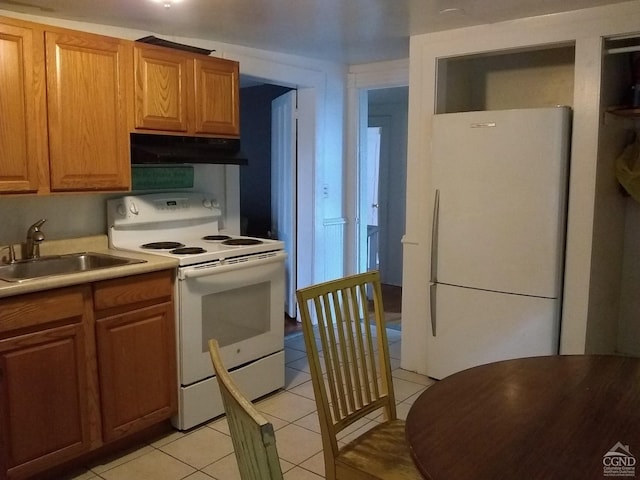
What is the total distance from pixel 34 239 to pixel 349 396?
1741mm

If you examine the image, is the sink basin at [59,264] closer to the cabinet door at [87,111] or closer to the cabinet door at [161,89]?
the cabinet door at [87,111]

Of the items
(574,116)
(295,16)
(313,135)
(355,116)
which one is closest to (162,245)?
(295,16)

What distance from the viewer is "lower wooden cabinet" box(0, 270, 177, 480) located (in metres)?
2.20

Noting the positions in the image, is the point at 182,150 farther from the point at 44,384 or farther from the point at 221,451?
the point at 221,451

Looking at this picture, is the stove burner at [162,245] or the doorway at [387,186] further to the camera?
the doorway at [387,186]

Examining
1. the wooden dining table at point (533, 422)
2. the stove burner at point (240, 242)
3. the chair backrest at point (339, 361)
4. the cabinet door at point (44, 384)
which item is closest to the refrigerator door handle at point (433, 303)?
the stove burner at point (240, 242)

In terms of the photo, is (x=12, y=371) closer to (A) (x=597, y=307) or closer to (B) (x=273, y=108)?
(A) (x=597, y=307)

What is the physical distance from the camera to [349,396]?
186cm

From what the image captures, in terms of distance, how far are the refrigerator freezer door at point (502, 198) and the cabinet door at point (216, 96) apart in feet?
3.88

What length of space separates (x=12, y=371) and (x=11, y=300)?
0.28 metres

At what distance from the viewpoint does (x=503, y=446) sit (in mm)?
1249

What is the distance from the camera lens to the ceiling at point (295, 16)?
8.87 ft

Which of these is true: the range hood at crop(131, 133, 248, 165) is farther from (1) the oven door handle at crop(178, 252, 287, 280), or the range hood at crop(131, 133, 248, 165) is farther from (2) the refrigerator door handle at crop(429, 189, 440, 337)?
(2) the refrigerator door handle at crop(429, 189, 440, 337)

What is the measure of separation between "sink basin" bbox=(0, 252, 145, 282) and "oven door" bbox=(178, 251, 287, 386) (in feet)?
1.07
